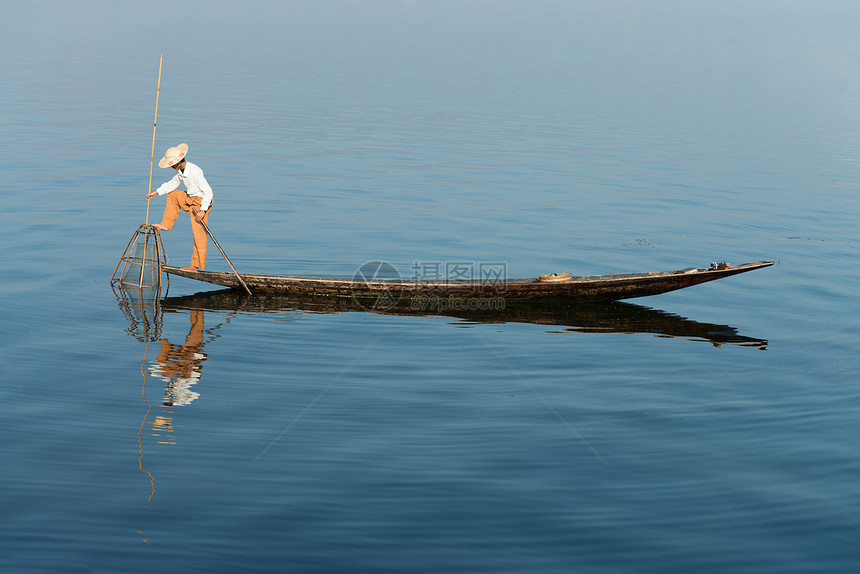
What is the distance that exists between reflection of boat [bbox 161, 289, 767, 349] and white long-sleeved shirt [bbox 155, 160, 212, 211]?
4.34 feet

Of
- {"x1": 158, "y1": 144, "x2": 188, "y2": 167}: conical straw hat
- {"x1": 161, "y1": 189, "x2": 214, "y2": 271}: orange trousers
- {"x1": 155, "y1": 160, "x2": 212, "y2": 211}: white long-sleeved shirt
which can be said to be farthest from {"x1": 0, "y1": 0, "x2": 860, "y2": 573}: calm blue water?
{"x1": 158, "y1": 144, "x2": 188, "y2": 167}: conical straw hat

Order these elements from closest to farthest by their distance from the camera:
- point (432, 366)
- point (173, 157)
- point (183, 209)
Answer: point (432, 366) < point (173, 157) < point (183, 209)

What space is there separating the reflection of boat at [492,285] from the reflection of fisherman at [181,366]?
1.14 metres

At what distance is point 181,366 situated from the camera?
8445mm

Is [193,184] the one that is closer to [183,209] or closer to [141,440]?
[183,209]

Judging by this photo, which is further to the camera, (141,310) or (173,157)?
(141,310)

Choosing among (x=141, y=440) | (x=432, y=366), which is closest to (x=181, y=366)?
(x=141, y=440)

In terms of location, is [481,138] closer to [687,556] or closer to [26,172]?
[26,172]

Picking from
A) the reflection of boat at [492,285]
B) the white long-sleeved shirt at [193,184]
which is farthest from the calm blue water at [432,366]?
the white long-sleeved shirt at [193,184]

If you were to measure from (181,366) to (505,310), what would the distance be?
4.14m

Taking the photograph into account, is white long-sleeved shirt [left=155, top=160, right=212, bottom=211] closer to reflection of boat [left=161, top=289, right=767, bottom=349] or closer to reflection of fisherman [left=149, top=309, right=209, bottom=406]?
reflection of boat [left=161, top=289, right=767, bottom=349]

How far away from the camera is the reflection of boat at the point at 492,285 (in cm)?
1005

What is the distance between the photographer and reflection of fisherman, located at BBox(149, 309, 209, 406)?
766 cm

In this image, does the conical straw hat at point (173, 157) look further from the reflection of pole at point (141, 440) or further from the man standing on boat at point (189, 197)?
the reflection of pole at point (141, 440)
